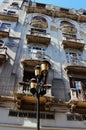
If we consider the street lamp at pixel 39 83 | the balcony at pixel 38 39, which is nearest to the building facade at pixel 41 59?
the balcony at pixel 38 39

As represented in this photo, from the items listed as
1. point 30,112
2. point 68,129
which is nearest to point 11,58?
point 30,112

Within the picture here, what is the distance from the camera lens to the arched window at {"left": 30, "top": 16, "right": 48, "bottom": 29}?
18239 millimetres

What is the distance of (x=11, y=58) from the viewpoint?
13508 mm

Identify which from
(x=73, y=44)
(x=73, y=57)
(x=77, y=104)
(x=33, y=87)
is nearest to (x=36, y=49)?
(x=73, y=57)

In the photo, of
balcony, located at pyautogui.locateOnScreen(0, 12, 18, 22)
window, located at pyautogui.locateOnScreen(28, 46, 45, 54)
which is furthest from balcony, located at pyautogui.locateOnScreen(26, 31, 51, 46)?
balcony, located at pyautogui.locateOnScreen(0, 12, 18, 22)

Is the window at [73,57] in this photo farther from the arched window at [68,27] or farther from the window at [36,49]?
the arched window at [68,27]

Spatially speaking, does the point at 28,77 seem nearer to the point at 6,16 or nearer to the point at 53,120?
the point at 53,120

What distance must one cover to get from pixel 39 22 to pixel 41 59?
6.10m

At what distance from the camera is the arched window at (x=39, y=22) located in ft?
59.8

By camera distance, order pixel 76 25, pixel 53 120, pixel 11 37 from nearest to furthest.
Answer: pixel 53 120
pixel 11 37
pixel 76 25

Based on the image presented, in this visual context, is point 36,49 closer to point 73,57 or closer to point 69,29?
point 73,57

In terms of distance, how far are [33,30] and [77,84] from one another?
6973mm

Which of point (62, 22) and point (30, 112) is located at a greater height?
point (62, 22)

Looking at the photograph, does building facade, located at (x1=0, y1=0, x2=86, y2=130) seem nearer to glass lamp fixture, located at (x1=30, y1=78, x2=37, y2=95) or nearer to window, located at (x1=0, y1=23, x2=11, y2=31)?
window, located at (x1=0, y1=23, x2=11, y2=31)
